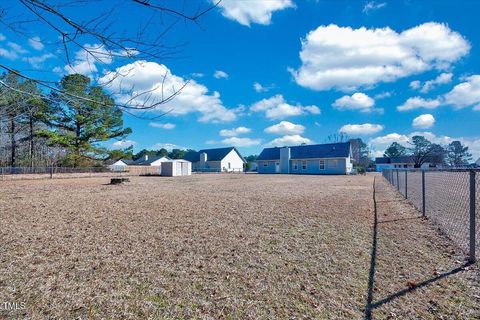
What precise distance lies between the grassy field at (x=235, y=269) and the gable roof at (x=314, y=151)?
1212 inches

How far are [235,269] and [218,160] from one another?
46290 mm

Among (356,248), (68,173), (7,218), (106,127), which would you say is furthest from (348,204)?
(106,127)

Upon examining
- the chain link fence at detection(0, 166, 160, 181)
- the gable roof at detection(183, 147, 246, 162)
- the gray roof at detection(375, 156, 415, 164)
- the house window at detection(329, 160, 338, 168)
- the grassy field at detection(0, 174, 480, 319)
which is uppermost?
the gable roof at detection(183, 147, 246, 162)

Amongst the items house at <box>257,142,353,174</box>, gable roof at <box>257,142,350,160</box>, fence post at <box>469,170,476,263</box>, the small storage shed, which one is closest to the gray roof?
house at <box>257,142,353,174</box>

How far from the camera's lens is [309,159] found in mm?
37750

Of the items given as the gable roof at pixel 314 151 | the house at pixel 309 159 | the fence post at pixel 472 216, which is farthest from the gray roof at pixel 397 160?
the fence post at pixel 472 216

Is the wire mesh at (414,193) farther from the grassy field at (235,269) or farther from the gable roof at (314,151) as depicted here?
the gable roof at (314,151)

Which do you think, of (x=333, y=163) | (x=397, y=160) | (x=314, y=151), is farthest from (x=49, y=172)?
(x=397, y=160)

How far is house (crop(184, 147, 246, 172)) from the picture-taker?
1948 inches

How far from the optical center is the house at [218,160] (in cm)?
4947

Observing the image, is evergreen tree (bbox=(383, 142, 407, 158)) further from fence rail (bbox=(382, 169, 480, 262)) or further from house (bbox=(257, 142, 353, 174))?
fence rail (bbox=(382, 169, 480, 262))

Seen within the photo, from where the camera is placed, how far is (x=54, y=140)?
26.0 metres

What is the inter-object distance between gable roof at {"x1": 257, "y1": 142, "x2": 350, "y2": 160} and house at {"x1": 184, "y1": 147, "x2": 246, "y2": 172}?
903 cm

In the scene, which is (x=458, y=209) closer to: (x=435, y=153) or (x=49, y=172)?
(x=49, y=172)
